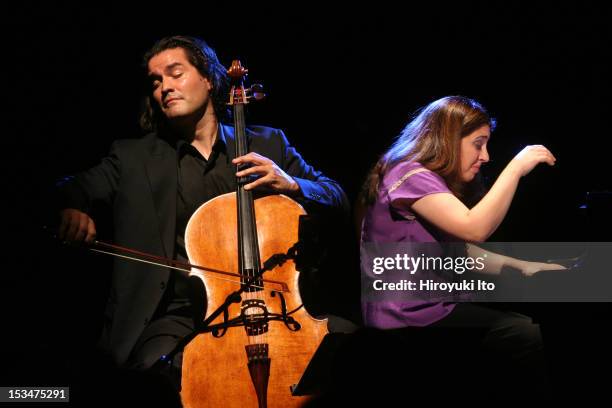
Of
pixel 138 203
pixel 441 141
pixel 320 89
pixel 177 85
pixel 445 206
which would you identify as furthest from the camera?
pixel 320 89

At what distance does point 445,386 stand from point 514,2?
2348mm

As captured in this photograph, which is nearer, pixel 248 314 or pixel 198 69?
pixel 248 314

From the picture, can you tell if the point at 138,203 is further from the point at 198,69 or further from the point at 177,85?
the point at 198,69

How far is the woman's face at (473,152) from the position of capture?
2.64 m

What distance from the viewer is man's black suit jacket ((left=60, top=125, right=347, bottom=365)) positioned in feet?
8.55

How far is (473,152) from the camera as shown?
2648 mm

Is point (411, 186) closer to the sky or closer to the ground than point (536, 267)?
closer to the sky

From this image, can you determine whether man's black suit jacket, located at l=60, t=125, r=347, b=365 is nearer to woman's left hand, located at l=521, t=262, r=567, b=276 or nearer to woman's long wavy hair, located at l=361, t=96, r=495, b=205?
woman's long wavy hair, located at l=361, t=96, r=495, b=205

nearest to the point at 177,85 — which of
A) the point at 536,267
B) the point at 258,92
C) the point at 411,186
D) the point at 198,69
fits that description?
the point at 198,69

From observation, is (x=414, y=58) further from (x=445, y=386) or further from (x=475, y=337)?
(x=445, y=386)

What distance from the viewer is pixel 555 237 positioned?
2703 millimetres

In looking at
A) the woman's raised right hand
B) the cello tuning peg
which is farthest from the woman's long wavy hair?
the cello tuning peg

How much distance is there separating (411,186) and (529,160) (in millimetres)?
458

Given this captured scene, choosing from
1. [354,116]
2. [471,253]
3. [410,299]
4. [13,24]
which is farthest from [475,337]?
[13,24]
